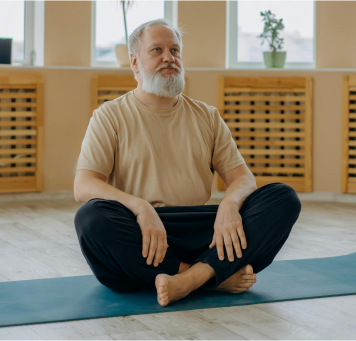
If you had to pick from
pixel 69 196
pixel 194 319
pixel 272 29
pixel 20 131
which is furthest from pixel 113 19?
pixel 194 319

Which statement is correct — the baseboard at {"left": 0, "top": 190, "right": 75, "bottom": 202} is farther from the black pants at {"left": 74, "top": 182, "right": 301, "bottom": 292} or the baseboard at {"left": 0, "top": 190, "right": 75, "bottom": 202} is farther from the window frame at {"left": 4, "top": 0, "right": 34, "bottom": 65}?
the black pants at {"left": 74, "top": 182, "right": 301, "bottom": 292}

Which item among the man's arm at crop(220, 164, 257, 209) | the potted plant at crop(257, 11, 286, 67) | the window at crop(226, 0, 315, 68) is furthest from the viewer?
the window at crop(226, 0, 315, 68)

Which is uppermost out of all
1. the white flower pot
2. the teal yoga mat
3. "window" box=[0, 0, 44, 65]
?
"window" box=[0, 0, 44, 65]

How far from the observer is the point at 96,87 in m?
4.25

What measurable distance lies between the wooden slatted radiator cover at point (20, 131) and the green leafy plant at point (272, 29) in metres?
1.87

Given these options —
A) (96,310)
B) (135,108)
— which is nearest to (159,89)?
(135,108)

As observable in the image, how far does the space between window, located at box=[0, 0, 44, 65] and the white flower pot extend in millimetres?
657

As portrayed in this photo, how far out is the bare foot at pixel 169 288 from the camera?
1.59 m

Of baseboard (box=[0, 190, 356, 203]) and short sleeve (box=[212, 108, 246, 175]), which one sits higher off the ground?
short sleeve (box=[212, 108, 246, 175])

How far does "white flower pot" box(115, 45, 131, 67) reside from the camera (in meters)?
4.30

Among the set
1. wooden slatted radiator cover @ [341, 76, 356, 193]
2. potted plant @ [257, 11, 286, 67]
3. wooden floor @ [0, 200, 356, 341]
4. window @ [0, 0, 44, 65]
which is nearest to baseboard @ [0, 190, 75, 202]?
window @ [0, 0, 44, 65]

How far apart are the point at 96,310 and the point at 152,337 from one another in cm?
27

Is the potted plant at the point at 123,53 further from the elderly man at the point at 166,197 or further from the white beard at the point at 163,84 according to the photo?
the white beard at the point at 163,84

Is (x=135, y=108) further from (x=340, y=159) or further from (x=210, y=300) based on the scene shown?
(x=340, y=159)
